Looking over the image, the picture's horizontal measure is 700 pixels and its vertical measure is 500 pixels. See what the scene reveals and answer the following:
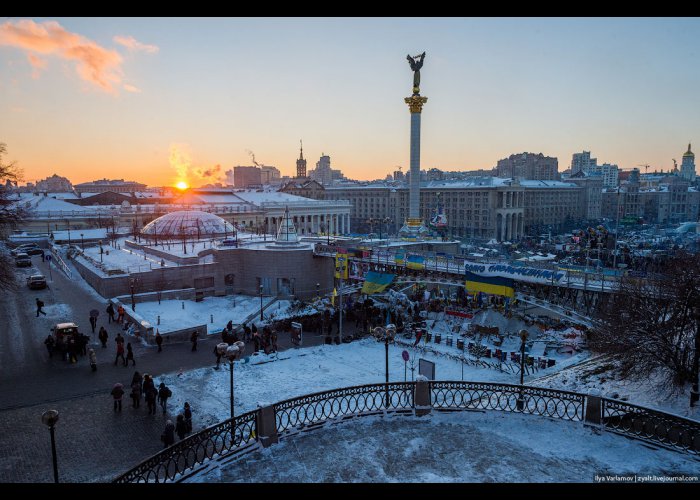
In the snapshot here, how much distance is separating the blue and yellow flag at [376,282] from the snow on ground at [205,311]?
5.17 meters

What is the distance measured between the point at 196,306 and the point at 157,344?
27.0 feet

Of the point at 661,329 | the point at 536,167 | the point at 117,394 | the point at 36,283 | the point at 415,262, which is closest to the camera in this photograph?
the point at 661,329

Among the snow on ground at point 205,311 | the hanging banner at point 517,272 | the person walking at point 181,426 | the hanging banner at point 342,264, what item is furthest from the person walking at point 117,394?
the hanging banner at point 517,272

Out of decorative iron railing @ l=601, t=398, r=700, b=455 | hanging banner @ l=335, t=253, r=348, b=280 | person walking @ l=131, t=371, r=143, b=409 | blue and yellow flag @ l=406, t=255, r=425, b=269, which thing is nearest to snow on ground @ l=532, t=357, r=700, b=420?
decorative iron railing @ l=601, t=398, r=700, b=455

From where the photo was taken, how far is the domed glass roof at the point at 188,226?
1713 inches

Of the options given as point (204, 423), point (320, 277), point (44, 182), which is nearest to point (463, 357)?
point (204, 423)

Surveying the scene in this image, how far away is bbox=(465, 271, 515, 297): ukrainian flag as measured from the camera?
2262 cm

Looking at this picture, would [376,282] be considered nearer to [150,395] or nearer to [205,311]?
[205,311]

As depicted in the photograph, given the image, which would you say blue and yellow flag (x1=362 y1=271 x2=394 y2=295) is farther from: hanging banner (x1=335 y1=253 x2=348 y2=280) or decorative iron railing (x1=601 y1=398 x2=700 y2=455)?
decorative iron railing (x1=601 y1=398 x2=700 y2=455)

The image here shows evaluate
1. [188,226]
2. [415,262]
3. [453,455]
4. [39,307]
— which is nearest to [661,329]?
[453,455]

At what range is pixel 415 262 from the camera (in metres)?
27.8

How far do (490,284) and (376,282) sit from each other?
23.6 ft
